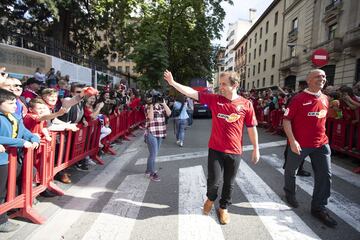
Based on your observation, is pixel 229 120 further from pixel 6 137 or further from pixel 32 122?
pixel 32 122

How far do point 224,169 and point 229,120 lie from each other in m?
0.67

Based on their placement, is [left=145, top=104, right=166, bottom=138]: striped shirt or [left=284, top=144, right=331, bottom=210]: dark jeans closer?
[left=284, top=144, right=331, bottom=210]: dark jeans

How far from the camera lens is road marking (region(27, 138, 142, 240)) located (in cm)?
347

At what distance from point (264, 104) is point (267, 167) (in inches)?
360

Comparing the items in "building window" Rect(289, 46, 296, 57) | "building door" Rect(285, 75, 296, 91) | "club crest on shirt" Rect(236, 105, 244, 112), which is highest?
"building window" Rect(289, 46, 296, 57)

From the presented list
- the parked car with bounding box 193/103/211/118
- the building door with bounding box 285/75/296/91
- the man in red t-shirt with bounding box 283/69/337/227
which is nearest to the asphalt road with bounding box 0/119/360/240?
the man in red t-shirt with bounding box 283/69/337/227

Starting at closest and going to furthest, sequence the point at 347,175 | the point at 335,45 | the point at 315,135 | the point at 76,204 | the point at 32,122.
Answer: the point at 315,135 < the point at 32,122 < the point at 76,204 < the point at 347,175 < the point at 335,45

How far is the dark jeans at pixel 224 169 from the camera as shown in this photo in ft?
12.6

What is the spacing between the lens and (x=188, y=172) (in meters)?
6.25

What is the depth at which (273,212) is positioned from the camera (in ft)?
13.6

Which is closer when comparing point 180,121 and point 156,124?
point 156,124

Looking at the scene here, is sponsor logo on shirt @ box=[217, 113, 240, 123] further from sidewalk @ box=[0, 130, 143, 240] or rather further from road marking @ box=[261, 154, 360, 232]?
sidewalk @ box=[0, 130, 143, 240]

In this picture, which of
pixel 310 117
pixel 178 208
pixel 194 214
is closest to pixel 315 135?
pixel 310 117

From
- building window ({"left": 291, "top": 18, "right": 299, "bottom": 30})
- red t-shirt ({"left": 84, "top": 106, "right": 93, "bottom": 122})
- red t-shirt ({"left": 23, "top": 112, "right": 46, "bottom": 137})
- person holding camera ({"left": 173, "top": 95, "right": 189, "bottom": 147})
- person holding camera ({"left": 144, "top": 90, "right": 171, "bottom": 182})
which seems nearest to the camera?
red t-shirt ({"left": 23, "top": 112, "right": 46, "bottom": 137})
